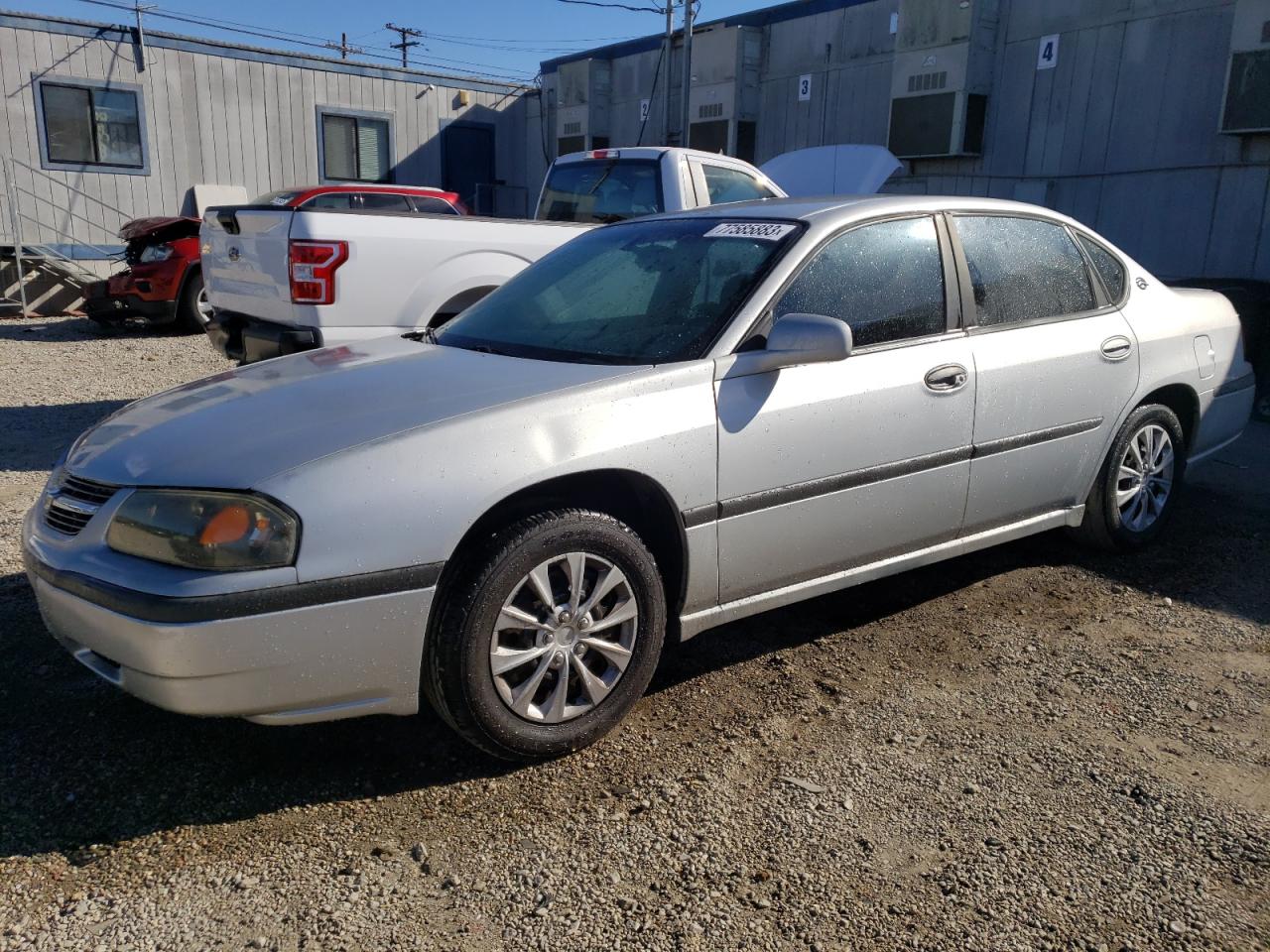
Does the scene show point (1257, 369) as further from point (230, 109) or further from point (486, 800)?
point (230, 109)

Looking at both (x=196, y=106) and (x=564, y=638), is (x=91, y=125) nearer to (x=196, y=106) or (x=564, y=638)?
(x=196, y=106)

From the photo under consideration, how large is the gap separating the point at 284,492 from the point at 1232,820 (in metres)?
2.63

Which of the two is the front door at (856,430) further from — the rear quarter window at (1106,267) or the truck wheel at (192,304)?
the truck wheel at (192,304)

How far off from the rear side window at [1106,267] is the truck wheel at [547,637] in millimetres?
2677

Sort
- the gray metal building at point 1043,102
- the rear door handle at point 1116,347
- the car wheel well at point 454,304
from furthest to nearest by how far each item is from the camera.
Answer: the gray metal building at point 1043,102
the car wheel well at point 454,304
the rear door handle at point 1116,347

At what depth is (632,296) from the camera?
12.2 feet

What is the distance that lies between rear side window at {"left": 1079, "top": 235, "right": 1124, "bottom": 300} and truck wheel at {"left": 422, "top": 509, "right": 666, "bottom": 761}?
105 inches

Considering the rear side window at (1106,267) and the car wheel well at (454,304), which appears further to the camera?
the car wheel well at (454,304)

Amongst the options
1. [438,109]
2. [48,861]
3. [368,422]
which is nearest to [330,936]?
[48,861]

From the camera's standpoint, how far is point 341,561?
259 centimetres

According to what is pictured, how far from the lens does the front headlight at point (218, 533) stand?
2539 millimetres

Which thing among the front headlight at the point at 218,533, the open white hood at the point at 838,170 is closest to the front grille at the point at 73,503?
the front headlight at the point at 218,533

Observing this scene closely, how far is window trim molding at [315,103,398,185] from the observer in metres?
18.6

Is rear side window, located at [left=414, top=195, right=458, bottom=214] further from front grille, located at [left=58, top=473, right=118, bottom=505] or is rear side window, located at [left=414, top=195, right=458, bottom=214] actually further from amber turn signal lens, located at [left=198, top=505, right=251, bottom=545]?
amber turn signal lens, located at [left=198, top=505, right=251, bottom=545]
